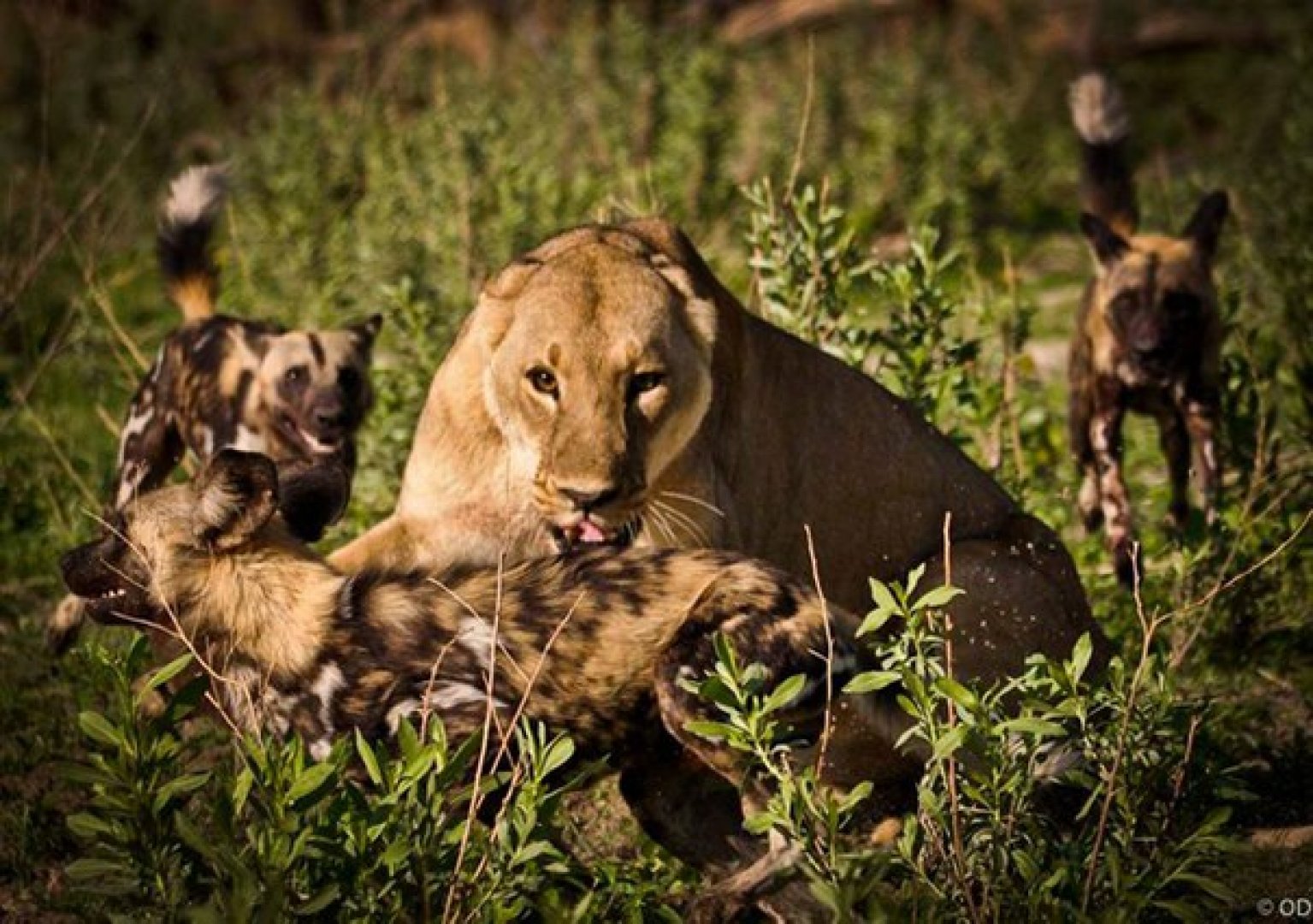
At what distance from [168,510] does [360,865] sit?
1537mm

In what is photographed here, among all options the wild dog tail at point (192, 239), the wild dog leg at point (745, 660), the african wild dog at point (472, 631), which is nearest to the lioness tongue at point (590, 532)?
the african wild dog at point (472, 631)

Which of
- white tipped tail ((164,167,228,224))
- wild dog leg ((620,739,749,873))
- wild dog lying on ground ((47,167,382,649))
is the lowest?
wild dog leg ((620,739,749,873))

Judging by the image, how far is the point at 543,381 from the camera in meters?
5.83

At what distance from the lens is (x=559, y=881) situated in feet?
17.5

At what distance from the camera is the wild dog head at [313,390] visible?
8.18m

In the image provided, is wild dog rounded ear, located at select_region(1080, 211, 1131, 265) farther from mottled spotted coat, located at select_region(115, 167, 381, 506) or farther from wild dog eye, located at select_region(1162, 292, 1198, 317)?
mottled spotted coat, located at select_region(115, 167, 381, 506)

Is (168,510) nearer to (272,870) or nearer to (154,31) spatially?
(272,870)

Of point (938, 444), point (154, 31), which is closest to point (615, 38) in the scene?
point (154, 31)

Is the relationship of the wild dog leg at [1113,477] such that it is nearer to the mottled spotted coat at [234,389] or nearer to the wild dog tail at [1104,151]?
the wild dog tail at [1104,151]

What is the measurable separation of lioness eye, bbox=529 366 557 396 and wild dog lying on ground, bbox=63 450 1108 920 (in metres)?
0.51

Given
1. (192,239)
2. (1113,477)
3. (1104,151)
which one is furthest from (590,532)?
(1104,151)

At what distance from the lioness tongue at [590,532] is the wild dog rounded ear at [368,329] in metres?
3.01

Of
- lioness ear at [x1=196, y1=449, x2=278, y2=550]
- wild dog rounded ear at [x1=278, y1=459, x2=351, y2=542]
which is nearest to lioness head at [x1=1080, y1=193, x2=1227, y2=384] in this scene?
wild dog rounded ear at [x1=278, y1=459, x2=351, y2=542]

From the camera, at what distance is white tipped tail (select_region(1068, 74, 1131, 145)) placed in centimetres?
1041
